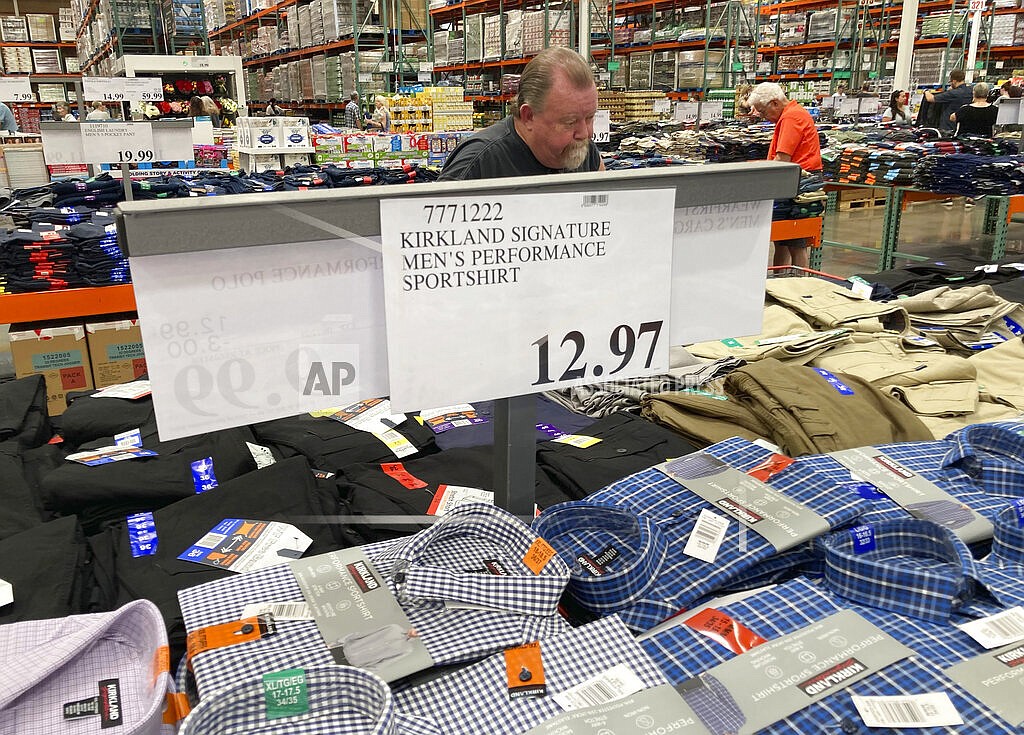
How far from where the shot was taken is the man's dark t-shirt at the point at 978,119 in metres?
9.01

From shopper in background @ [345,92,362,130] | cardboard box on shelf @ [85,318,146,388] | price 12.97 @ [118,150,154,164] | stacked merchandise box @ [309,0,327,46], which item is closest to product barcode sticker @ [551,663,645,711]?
cardboard box on shelf @ [85,318,146,388]

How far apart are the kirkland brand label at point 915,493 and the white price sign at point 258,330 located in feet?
2.91

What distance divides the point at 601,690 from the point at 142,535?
0.86 metres

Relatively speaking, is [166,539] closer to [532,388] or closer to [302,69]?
[532,388]

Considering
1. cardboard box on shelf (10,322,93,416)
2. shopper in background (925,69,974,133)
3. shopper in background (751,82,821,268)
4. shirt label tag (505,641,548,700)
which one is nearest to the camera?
shirt label tag (505,641,548,700)

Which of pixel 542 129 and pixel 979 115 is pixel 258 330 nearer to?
pixel 542 129

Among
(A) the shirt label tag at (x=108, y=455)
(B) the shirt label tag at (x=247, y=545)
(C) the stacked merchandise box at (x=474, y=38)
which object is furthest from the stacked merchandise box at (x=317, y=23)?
(B) the shirt label tag at (x=247, y=545)

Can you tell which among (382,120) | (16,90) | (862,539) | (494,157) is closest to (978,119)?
(382,120)

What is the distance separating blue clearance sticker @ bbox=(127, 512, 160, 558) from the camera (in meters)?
1.35

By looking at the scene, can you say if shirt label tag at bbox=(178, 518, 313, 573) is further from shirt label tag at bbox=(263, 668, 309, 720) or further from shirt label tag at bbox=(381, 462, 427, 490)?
shirt label tag at bbox=(263, 668, 309, 720)

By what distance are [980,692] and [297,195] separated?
3.34ft

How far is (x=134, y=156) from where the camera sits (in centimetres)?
547

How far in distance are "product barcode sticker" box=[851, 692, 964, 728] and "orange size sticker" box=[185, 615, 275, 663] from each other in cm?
73

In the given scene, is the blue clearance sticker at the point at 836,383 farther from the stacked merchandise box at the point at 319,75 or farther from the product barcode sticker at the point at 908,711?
the stacked merchandise box at the point at 319,75
